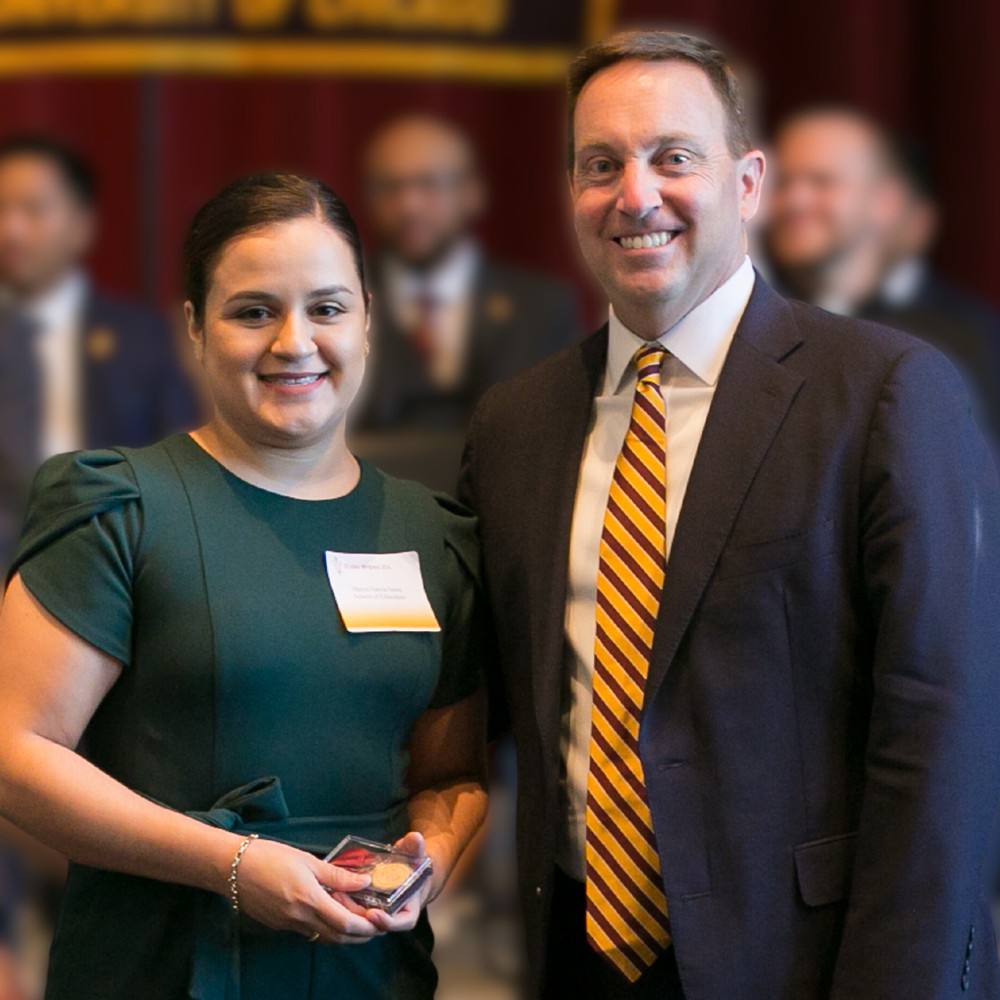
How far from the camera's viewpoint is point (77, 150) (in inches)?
196

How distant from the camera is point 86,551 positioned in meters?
1.68

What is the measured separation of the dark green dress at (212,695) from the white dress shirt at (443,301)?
113 inches

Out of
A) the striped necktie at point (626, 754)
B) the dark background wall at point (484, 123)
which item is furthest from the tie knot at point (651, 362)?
the dark background wall at point (484, 123)

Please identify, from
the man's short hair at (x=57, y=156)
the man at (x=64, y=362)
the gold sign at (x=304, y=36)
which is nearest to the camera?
the man at (x=64, y=362)

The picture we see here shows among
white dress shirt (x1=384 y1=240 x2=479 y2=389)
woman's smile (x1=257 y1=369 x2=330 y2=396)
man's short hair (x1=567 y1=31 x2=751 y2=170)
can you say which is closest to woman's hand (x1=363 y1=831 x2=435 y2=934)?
woman's smile (x1=257 y1=369 x2=330 y2=396)

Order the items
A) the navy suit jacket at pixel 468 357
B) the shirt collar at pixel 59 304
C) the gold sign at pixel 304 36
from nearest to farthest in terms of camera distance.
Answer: the shirt collar at pixel 59 304 → the navy suit jacket at pixel 468 357 → the gold sign at pixel 304 36

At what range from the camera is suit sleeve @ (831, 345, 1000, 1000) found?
164 cm

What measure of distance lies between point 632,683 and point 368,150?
367cm

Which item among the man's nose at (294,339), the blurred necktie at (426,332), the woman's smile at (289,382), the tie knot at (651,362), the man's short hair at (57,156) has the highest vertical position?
the man's nose at (294,339)

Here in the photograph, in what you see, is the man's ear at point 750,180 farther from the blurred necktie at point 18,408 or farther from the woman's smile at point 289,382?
the blurred necktie at point 18,408

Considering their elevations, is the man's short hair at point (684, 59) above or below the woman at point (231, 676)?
above

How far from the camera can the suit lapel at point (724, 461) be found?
1719 millimetres

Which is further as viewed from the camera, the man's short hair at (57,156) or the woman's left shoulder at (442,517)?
the man's short hair at (57,156)

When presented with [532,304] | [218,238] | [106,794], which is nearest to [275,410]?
[218,238]
